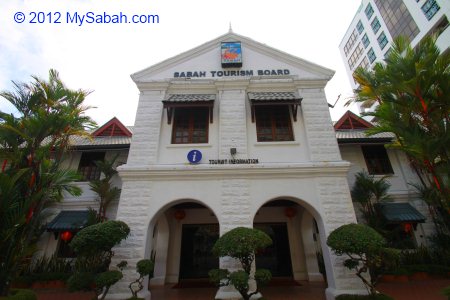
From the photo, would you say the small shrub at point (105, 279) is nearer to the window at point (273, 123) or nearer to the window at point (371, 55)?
the window at point (273, 123)

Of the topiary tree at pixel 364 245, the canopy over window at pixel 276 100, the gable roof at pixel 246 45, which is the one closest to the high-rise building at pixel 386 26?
the gable roof at pixel 246 45

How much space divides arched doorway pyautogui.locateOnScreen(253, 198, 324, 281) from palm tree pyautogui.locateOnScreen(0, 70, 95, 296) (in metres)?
8.00

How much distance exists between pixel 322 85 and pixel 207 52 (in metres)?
5.20

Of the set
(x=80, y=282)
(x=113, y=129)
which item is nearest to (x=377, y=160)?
(x=80, y=282)

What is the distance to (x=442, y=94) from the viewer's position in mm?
6410

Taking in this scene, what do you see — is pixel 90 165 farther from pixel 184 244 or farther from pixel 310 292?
pixel 310 292

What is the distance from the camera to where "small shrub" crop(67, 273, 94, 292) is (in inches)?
214

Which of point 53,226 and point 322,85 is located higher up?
point 322,85

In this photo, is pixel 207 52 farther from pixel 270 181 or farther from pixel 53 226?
pixel 53 226

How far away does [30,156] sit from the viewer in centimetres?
660

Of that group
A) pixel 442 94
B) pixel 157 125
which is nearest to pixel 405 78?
pixel 442 94

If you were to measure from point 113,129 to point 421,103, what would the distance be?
13.7 meters

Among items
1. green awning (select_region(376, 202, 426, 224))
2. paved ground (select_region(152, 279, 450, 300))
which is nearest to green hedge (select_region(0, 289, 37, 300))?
paved ground (select_region(152, 279, 450, 300))

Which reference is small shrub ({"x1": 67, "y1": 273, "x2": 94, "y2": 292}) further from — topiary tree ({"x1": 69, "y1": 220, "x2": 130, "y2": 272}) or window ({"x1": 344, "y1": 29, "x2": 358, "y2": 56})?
window ({"x1": 344, "y1": 29, "x2": 358, "y2": 56})
